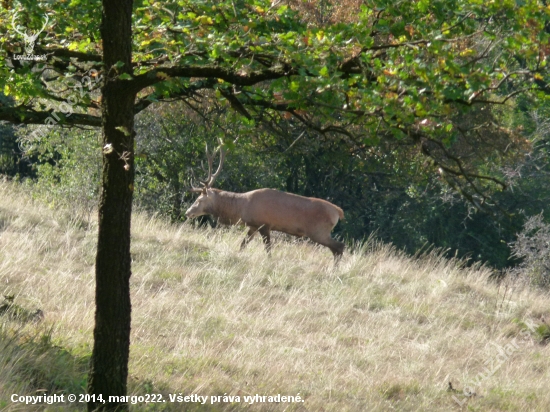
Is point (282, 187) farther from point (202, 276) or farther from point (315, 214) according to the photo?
point (202, 276)

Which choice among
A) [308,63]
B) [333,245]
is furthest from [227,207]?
[308,63]

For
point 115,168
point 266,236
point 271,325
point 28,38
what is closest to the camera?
point 115,168

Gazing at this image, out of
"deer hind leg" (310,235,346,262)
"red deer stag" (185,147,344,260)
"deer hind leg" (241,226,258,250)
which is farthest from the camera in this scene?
"red deer stag" (185,147,344,260)

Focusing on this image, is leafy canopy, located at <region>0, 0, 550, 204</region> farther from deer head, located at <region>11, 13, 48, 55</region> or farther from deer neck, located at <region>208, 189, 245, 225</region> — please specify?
deer neck, located at <region>208, 189, 245, 225</region>

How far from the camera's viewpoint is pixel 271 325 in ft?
30.7

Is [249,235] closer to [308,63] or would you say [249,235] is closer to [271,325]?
[271,325]

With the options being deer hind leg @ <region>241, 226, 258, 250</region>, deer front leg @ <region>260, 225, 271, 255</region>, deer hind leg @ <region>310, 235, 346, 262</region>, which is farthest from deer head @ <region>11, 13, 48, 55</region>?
deer hind leg @ <region>310, 235, 346, 262</region>

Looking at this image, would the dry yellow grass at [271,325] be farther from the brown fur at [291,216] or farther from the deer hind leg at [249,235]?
the brown fur at [291,216]

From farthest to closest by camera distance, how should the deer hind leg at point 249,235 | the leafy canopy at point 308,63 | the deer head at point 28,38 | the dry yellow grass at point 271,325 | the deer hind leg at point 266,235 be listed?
the deer hind leg at point 266,235, the deer hind leg at point 249,235, the dry yellow grass at point 271,325, the deer head at point 28,38, the leafy canopy at point 308,63

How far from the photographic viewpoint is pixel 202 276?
1099 cm

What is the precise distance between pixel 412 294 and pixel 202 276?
10.4ft

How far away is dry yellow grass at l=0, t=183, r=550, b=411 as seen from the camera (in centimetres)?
697

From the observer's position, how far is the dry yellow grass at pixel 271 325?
22.9ft

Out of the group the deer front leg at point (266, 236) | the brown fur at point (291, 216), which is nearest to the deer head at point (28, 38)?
the deer front leg at point (266, 236)
